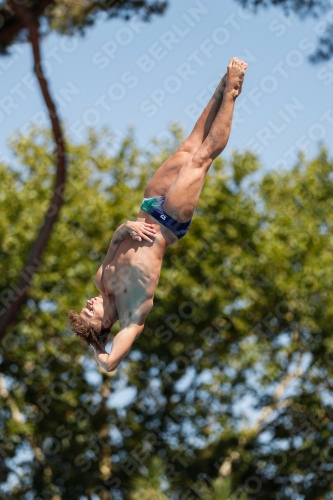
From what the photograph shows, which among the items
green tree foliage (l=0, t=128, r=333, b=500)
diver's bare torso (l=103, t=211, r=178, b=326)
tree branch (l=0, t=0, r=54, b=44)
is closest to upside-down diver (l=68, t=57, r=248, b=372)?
diver's bare torso (l=103, t=211, r=178, b=326)

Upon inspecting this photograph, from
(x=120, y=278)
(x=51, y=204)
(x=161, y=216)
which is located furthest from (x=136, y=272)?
(x=51, y=204)

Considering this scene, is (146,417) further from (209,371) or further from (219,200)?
(219,200)

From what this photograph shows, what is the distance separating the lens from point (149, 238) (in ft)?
17.1

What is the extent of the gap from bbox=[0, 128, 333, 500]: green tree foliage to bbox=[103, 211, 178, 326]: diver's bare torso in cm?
1209

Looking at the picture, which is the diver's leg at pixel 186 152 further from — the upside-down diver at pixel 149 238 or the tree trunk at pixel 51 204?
the tree trunk at pixel 51 204

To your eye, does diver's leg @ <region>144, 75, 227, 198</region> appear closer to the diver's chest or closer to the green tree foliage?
the diver's chest

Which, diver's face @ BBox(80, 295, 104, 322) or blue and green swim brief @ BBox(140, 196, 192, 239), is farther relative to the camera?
diver's face @ BBox(80, 295, 104, 322)

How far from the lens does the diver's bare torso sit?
5203mm

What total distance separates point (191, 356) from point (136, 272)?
43.2 feet

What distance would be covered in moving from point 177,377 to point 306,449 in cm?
333

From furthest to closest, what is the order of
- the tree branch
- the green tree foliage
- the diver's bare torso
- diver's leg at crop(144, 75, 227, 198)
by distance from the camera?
the green tree foliage < the tree branch < diver's leg at crop(144, 75, 227, 198) < the diver's bare torso

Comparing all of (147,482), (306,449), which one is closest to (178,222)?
(147,482)

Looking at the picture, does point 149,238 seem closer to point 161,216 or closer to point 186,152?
point 161,216

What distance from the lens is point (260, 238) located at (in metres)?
18.0
